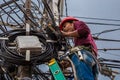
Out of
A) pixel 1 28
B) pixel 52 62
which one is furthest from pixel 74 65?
pixel 1 28

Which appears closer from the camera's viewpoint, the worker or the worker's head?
the worker

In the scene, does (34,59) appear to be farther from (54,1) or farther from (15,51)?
(54,1)

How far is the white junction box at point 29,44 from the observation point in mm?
6355

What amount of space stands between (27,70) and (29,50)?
1.86 feet

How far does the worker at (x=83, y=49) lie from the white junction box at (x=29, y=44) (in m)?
0.47

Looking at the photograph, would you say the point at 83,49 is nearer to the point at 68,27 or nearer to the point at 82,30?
the point at 82,30

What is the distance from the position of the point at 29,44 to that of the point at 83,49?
33.8 inches

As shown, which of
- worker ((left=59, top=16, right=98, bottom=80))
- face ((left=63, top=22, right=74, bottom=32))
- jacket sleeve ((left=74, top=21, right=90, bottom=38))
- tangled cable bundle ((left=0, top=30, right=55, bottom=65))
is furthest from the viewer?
face ((left=63, top=22, right=74, bottom=32))

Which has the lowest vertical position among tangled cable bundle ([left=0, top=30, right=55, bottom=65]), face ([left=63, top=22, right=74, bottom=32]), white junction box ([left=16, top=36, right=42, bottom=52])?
tangled cable bundle ([left=0, top=30, right=55, bottom=65])

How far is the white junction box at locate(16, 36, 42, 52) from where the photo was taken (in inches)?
250

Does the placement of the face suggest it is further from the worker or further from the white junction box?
the white junction box

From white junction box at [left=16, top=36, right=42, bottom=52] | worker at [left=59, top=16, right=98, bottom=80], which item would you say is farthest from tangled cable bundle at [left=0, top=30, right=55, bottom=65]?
worker at [left=59, top=16, right=98, bottom=80]

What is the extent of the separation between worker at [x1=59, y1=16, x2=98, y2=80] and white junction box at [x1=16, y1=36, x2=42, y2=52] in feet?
1.56

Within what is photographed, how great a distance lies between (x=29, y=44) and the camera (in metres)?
6.39
